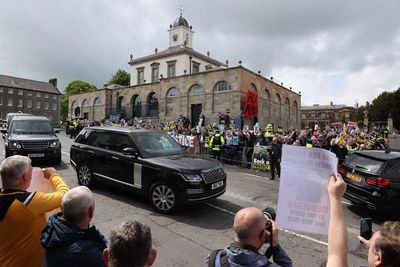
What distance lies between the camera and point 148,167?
23.1 ft

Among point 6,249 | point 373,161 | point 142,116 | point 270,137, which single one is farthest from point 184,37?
point 6,249

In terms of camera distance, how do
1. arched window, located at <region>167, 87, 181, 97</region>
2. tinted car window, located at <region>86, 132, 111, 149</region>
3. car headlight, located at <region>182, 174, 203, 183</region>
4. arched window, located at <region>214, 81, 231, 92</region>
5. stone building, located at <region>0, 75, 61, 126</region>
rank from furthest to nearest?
stone building, located at <region>0, 75, 61, 126</region>
arched window, located at <region>167, 87, 181, 97</region>
arched window, located at <region>214, 81, 231, 92</region>
tinted car window, located at <region>86, 132, 111, 149</region>
car headlight, located at <region>182, 174, 203, 183</region>

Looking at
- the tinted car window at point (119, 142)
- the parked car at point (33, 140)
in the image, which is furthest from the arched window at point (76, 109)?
the tinted car window at point (119, 142)

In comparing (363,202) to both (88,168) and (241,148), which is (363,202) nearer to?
(88,168)

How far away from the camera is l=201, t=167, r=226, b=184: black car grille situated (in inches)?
263

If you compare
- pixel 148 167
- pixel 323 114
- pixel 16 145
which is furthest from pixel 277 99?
pixel 323 114

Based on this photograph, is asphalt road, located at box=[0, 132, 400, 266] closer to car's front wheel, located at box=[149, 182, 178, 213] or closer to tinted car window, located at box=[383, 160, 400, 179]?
car's front wheel, located at box=[149, 182, 178, 213]

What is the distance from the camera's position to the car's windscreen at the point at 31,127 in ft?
41.3

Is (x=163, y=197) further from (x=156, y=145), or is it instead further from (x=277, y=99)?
(x=277, y=99)

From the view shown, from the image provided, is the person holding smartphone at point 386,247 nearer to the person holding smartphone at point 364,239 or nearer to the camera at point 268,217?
the person holding smartphone at point 364,239

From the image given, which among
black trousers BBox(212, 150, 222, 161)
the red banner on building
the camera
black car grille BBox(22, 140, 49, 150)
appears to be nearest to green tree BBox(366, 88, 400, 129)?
the red banner on building

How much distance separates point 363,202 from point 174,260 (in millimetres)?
5025

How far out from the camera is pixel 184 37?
60.3 metres

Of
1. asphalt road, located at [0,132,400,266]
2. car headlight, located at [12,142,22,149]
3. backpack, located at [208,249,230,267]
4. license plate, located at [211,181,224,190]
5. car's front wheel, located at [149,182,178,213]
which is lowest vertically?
asphalt road, located at [0,132,400,266]
